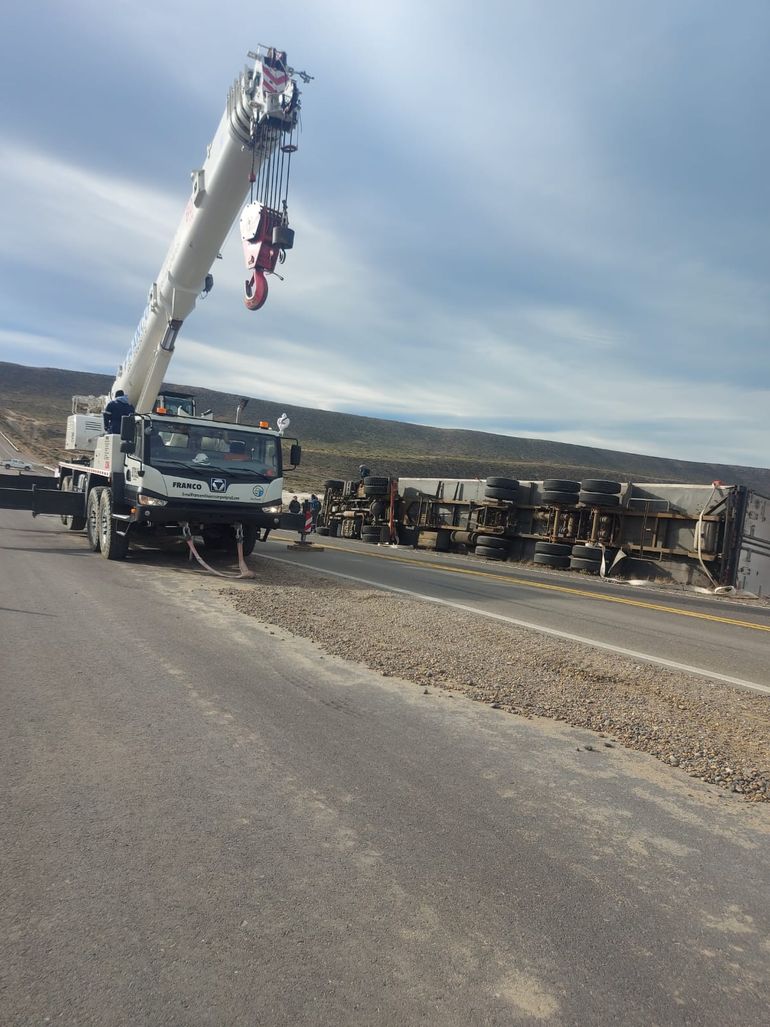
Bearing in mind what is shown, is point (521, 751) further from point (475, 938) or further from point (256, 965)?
point (256, 965)

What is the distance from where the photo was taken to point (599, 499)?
1839 centimetres

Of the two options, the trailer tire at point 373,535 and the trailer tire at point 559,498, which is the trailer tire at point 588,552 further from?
the trailer tire at point 373,535

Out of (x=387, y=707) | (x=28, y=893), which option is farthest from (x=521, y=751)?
(x=28, y=893)

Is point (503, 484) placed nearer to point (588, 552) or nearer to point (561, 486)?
point (561, 486)

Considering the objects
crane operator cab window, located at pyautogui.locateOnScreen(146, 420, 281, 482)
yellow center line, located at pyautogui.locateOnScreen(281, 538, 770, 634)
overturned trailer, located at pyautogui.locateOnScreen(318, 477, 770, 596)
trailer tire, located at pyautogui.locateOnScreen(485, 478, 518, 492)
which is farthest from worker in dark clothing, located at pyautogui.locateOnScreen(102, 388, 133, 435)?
overturned trailer, located at pyautogui.locateOnScreen(318, 477, 770, 596)

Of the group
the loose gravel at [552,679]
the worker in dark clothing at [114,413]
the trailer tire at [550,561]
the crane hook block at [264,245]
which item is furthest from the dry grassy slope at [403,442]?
the loose gravel at [552,679]

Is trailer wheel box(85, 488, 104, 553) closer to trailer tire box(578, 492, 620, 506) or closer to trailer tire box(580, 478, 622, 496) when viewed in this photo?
trailer tire box(578, 492, 620, 506)

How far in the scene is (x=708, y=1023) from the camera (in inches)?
88.7

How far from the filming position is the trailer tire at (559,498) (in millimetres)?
19344

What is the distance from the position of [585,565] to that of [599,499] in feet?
5.65

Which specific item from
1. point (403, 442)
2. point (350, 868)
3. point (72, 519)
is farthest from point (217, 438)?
point (403, 442)

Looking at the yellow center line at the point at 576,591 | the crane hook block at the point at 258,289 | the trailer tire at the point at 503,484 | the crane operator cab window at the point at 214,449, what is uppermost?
the crane hook block at the point at 258,289

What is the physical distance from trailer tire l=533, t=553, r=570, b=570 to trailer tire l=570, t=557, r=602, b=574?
332mm

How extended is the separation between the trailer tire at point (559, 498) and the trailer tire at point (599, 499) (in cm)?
65
